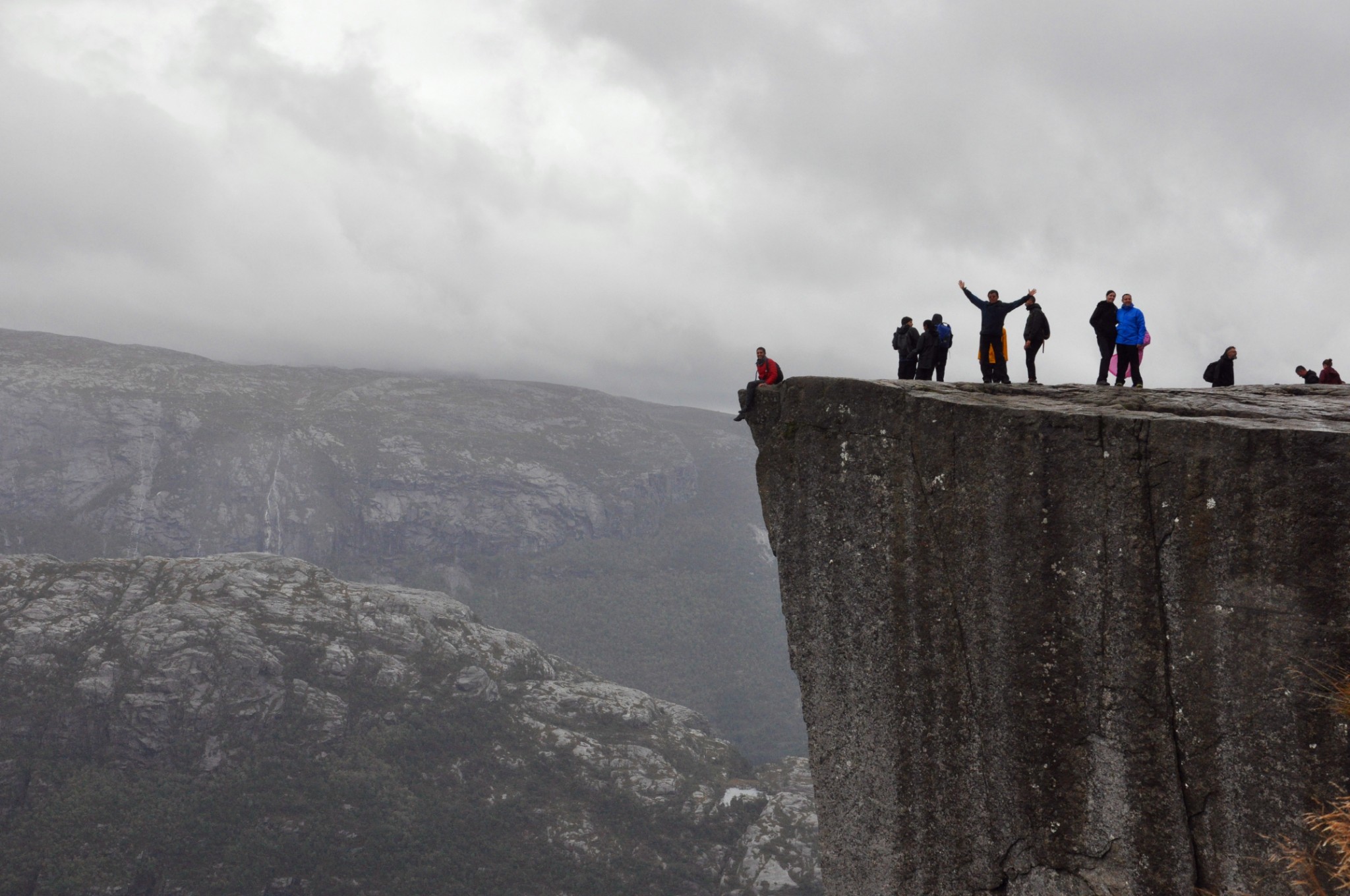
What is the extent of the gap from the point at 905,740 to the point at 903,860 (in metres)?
2.11

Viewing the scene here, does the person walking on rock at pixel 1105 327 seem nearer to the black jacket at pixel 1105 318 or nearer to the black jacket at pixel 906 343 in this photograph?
the black jacket at pixel 1105 318

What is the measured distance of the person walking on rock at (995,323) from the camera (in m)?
19.4

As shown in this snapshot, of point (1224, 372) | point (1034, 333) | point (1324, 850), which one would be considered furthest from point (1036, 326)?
point (1324, 850)

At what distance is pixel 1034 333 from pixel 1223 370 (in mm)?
5466

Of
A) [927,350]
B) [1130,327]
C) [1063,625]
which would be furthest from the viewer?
[927,350]

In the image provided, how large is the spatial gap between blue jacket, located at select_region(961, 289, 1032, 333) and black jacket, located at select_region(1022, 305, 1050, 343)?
45 cm

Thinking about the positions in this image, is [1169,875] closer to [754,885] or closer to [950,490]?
[950,490]

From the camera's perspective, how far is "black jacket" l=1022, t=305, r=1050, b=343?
768 inches

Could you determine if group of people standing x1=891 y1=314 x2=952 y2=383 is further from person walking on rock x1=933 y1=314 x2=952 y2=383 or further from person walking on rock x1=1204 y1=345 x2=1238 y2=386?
person walking on rock x1=1204 y1=345 x2=1238 y2=386

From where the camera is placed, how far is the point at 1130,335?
19.3 m

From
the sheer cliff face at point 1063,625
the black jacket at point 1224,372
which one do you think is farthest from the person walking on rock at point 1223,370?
the sheer cliff face at point 1063,625

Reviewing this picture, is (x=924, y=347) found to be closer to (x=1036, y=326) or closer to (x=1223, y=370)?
Answer: (x=1036, y=326)

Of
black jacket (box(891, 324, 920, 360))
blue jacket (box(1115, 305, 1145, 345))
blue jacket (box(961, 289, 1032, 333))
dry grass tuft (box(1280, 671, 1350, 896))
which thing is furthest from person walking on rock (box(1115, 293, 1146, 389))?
dry grass tuft (box(1280, 671, 1350, 896))

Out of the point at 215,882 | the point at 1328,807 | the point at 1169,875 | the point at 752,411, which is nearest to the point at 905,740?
the point at 1169,875
